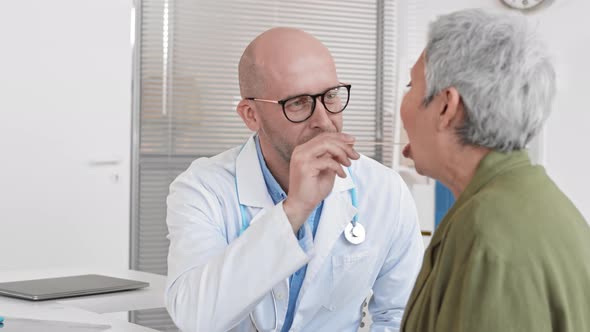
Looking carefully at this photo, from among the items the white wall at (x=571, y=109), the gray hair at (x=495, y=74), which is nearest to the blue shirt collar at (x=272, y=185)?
the gray hair at (x=495, y=74)

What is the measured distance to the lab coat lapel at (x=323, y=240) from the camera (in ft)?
5.64

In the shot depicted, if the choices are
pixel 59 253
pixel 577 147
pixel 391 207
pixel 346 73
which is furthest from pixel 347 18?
pixel 391 207

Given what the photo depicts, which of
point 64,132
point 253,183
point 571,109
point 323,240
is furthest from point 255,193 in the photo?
point 571,109

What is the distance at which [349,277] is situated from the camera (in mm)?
1795

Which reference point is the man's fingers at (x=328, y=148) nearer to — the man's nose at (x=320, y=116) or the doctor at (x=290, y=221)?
the doctor at (x=290, y=221)

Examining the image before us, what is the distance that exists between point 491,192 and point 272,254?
64cm

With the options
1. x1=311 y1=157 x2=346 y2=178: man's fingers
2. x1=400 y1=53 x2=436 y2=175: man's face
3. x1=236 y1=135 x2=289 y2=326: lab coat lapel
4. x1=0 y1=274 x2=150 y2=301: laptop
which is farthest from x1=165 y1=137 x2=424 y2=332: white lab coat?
x1=400 y1=53 x2=436 y2=175: man's face

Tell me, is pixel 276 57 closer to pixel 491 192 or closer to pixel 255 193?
pixel 255 193

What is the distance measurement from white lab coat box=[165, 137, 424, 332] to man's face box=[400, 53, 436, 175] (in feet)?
1.50

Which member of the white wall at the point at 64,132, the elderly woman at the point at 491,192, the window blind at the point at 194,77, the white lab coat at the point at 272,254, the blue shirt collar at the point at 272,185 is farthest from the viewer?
the window blind at the point at 194,77

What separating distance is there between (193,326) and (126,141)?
9.05 feet

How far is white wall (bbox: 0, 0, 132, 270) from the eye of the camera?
391 cm

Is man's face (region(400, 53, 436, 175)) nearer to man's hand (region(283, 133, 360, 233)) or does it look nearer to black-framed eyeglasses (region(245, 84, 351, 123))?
man's hand (region(283, 133, 360, 233))

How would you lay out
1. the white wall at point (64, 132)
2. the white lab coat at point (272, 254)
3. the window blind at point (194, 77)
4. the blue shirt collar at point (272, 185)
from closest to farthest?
the white lab coat at point (272, 254)
the blue shirt collar at point (272, 185)
the white wall at point (64, 132)
the window blind at point (194, 77)
